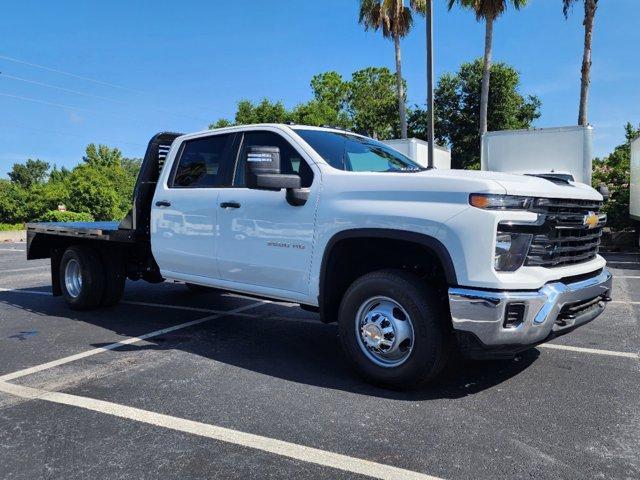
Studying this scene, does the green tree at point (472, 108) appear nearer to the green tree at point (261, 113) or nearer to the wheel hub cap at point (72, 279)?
the green tree at point (261, 113)

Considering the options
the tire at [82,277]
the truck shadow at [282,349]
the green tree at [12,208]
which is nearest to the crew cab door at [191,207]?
the truck shadow at [282,349]

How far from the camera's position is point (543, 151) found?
43.0 ft

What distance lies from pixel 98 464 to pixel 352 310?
1.95 m

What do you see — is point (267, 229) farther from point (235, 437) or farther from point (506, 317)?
point (506, 317)

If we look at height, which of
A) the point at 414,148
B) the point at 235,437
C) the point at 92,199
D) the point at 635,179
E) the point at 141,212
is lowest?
the point at 235,437

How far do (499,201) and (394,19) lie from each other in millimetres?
25763

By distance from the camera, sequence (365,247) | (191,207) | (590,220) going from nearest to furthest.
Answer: (590,220) → (365,247) → (191,207)

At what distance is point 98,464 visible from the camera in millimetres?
2883

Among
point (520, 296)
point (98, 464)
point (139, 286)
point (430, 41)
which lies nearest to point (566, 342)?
point (520, 296)

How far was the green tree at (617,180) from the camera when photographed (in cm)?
1590

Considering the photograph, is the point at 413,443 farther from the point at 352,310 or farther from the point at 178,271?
the point at 178,271

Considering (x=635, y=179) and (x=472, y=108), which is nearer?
(x=635, y=179)

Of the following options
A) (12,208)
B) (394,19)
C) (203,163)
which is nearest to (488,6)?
(394,19)

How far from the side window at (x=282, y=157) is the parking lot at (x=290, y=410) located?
5.31 feet
